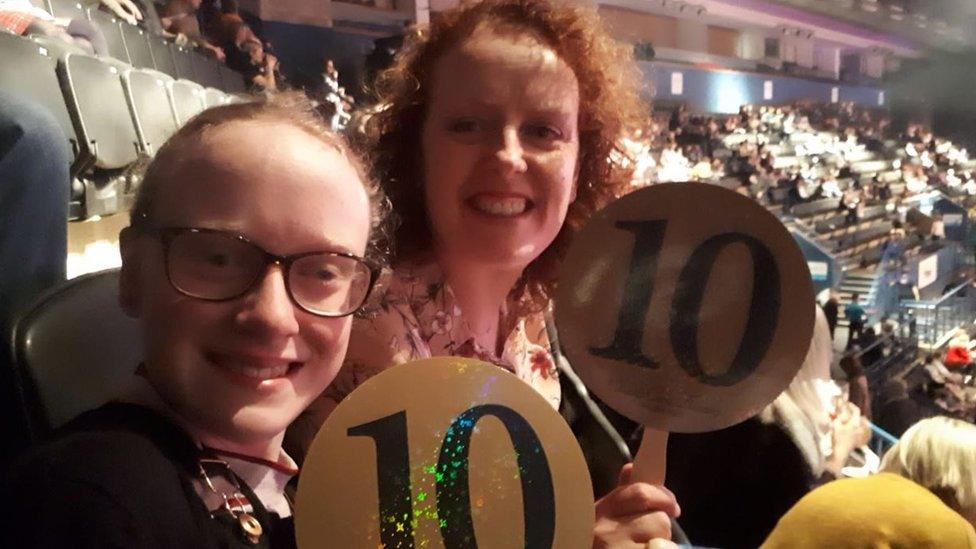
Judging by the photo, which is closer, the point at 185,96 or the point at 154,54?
the point at 185,96

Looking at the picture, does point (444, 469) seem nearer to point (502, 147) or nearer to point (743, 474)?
point (502, 147)

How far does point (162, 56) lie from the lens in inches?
142

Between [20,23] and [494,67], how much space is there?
213 cm

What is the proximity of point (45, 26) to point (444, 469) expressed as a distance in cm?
247

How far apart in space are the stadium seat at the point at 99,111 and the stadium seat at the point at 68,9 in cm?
88

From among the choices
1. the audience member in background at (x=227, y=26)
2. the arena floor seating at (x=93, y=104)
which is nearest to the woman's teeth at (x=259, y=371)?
the arena floor seating at (x=93, y=104)

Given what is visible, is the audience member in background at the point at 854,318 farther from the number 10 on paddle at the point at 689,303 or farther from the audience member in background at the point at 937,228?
the number 10 on paddle at the point at 689,303

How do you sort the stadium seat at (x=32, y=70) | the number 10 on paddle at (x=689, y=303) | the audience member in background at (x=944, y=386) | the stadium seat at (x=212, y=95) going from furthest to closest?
the stadium seat at (x=212, y=95), the audience member in background at (x=944, y=386), the stadium seat at (x=32, y=70), the number 10 on paddle at (x=689, y=303)

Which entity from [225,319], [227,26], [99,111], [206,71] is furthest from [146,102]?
[225,319]

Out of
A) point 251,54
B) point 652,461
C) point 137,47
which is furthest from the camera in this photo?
point 137,47

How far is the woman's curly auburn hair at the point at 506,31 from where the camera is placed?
2.48 feet

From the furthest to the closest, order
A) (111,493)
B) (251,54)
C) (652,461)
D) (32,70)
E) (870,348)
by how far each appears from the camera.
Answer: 1. (251,54)
2. (870,348)
3. (32,70)
4. (652,461)
5. (111,493)

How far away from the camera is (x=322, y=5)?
9.24ft

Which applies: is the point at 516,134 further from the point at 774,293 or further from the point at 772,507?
the point at 772,507
